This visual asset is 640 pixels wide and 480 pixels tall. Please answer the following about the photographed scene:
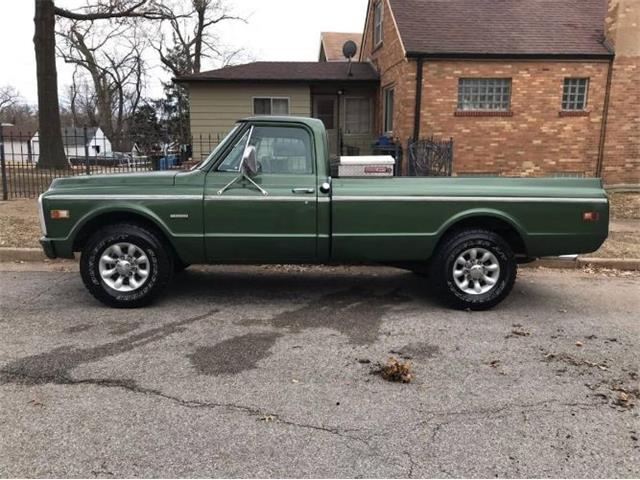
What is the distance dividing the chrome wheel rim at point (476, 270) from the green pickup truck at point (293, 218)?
0.01 meters

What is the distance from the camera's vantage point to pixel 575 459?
9.70 feet

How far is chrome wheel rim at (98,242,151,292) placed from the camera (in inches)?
212

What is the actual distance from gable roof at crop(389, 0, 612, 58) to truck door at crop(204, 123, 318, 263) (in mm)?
9957

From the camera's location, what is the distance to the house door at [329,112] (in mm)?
18484

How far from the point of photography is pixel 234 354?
438 centimetres

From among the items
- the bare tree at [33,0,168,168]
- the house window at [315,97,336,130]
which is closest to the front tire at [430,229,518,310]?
the house window at [315,97,336,130]

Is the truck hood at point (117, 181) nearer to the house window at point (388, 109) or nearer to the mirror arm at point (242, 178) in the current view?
the mirror arm at point (242, 178)

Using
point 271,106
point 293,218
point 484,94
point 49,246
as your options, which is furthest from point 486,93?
point 49,246

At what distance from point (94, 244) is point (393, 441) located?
3.54 meters

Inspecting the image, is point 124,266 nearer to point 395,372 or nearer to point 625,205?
point 395,372

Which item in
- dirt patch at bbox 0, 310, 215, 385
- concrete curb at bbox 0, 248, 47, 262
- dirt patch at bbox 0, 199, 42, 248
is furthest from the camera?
dirt patch at bbox 0, 199, 42, 248

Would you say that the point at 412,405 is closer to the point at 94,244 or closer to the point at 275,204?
the point at 275,204

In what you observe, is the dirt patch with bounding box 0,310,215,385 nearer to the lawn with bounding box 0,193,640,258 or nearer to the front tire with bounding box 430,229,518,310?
the front tire with bounding box 430,229,518,310

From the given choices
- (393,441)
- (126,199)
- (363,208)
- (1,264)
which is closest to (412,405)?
(393,441)
